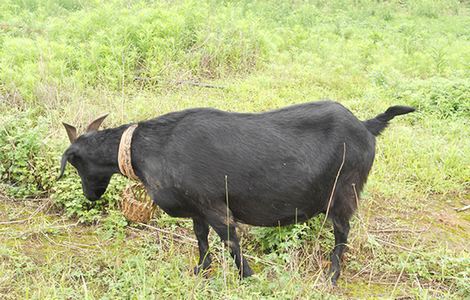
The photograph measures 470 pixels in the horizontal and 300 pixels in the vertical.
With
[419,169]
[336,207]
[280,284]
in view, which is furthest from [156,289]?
[419,169]

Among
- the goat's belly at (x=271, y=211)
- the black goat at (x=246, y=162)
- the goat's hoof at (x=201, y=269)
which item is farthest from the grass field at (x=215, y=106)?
the black goat at (x=246, y=162)

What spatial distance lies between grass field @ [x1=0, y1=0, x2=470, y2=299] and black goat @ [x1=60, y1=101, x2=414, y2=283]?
41 cm

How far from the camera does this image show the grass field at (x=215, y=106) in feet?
14.7

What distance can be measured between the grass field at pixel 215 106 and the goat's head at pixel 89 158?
694 millimetres

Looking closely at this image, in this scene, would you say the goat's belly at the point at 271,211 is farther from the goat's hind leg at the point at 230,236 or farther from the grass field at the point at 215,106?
the grass field at the point at 215,106

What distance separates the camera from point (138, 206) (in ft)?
17.4

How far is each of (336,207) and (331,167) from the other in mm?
380

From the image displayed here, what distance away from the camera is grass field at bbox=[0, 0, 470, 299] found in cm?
448

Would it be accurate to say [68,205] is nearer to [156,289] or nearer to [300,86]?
[156,289]

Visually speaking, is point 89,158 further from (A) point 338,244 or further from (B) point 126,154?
(A) point 338,244

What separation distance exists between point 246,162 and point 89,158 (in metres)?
1.34

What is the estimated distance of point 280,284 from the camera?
13.4 feet

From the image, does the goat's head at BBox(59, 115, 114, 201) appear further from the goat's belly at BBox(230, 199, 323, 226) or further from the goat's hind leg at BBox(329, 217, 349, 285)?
the goat's hind leg at BBox(329, 217, 349, 285)

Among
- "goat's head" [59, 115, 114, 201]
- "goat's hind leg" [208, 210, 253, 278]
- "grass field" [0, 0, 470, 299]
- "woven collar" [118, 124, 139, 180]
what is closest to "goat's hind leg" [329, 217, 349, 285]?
"grass field" [0, 0, 470, 299]
